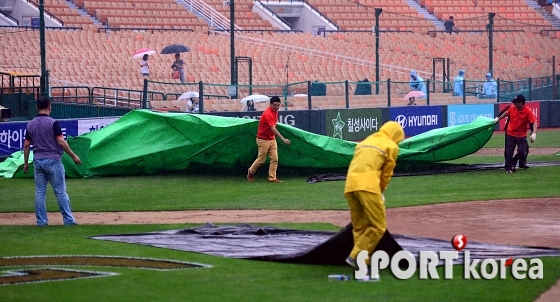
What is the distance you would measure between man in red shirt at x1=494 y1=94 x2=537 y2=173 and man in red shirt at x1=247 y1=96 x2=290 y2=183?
193 inches

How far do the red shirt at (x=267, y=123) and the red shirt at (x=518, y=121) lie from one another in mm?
5142

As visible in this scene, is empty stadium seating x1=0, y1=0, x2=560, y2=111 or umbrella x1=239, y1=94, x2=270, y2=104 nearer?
umbrella x1=239, y1=94, x2=270, y2=104

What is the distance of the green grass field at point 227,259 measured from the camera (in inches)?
307

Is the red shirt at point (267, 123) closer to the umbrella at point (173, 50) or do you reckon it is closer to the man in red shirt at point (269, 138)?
the man in red shirt at point (269, 138)

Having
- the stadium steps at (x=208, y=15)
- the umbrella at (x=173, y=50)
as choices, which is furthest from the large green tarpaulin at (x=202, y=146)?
the stadium steps at (x=208, y=15)

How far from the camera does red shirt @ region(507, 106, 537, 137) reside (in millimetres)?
18203

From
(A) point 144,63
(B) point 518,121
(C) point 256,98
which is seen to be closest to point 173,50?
(A) point 144,63

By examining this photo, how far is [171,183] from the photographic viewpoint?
59.9 feet

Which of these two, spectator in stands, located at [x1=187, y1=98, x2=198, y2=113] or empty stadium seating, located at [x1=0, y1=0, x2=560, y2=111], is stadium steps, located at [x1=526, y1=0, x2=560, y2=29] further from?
→ spectator in stands, located at [x1=187, y1=98, x2=198, y2=113]

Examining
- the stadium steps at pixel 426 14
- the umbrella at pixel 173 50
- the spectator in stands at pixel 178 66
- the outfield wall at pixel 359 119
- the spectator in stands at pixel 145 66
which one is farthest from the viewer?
the stadium steps at pixel 426 14

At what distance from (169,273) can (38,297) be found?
148 cm

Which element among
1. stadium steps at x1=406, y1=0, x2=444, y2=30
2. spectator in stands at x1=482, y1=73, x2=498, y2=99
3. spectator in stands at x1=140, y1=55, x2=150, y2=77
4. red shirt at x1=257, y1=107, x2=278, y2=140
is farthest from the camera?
stadium steps at x1=406, y1=0, x2=444, y2=30

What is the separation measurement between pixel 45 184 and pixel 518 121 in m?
10.4
